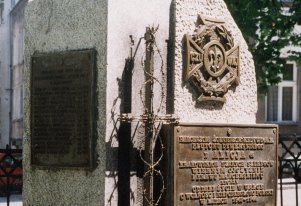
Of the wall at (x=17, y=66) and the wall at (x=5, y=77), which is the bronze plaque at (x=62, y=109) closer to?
the wall at (x=17, y=66)

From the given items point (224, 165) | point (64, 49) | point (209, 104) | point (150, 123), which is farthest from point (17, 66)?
point (150, 123)

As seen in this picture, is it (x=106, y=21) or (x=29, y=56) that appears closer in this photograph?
(x=106, y=21)

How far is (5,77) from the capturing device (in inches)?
1117

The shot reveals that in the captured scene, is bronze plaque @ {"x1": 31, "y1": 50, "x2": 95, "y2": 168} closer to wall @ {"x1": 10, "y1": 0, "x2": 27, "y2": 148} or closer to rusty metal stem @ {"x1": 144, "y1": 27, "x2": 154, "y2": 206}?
rusty metal stem @ {"x1": 144, "y1": 27, "x2": 154, "y2": 206}

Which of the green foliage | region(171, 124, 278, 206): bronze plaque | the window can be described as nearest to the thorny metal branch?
region(171, 124, 278, 206): bronze plaque

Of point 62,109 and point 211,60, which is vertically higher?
point 211,60

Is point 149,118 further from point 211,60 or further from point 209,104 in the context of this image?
point 211,60

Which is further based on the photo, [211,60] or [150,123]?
[211,60]

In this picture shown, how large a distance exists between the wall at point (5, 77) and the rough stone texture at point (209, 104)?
78.6ft

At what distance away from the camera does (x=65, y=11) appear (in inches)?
169

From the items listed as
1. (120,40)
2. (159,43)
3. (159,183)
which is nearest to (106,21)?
(120,40)

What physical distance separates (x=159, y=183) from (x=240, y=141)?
2.34ft

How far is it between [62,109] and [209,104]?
1.05 metres

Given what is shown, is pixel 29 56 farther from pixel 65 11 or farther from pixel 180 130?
pixel 180 130
